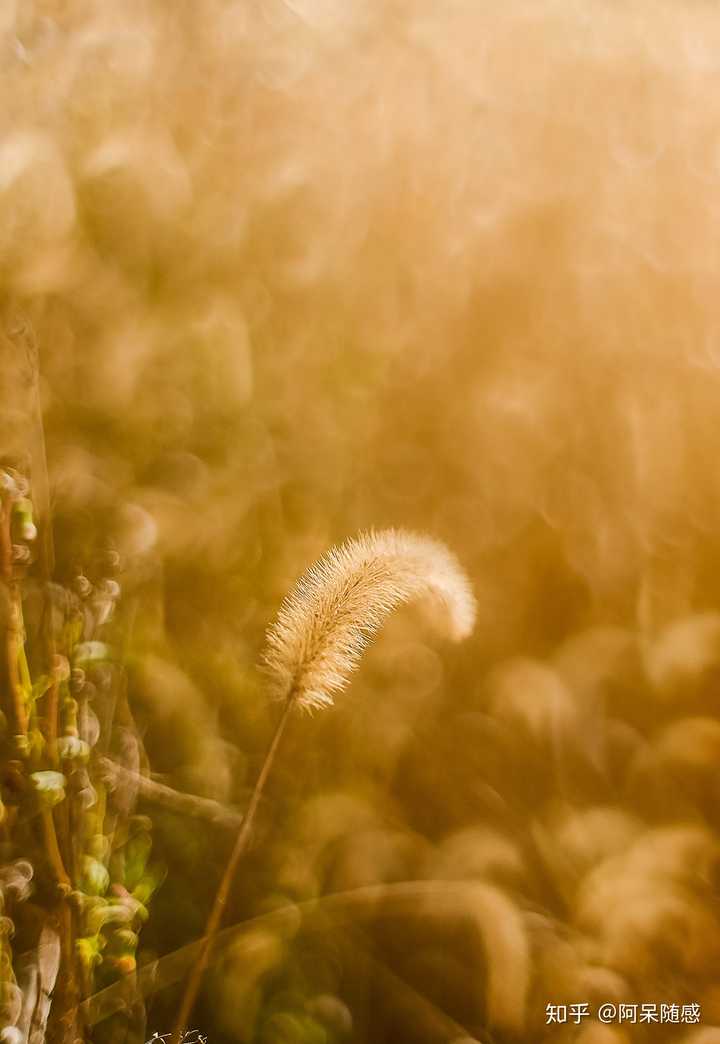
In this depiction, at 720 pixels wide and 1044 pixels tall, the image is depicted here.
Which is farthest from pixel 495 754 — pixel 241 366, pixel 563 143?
pixel 563 143

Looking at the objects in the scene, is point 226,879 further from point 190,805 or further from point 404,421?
point 404,421

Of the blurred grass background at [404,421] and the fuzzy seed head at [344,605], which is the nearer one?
the fuzzy seed head at [344,605]

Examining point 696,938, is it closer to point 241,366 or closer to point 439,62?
point 241,366

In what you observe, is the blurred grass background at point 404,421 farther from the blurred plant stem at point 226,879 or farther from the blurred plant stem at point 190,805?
the blurred plant stem at point 226,879
